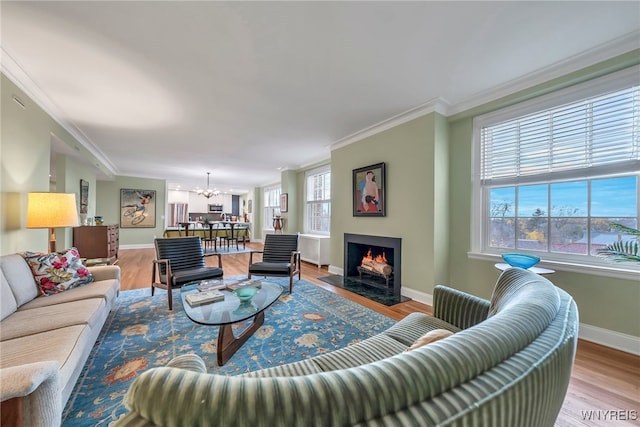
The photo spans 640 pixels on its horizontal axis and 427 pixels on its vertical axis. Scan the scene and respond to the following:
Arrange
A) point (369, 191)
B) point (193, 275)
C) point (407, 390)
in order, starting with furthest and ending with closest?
point (369, 191), point (193, 275), point (407, 390)

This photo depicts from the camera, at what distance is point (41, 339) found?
1.45m

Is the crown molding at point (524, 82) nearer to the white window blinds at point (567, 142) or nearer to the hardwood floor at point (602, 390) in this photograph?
the white window blinds at point (567, 142)

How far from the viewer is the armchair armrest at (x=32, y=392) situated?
3.05 feet

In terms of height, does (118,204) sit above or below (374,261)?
above

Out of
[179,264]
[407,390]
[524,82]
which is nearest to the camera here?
[407,390]

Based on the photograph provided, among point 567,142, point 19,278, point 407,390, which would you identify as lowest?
point 19,278

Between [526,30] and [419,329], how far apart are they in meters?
2.37

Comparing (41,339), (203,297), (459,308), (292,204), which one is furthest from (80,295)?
(292,204)

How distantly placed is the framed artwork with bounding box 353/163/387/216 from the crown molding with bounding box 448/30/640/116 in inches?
55.9

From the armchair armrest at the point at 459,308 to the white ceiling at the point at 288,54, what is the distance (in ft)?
6.47

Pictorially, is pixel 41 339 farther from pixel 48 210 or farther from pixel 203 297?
pixel 48 210

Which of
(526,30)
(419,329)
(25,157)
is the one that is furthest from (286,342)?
(25,157)

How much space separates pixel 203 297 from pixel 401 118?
3.30 m

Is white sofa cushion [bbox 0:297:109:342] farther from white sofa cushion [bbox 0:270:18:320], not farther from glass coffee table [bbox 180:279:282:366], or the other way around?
A: glass coffee table [bbox 180:279:282:366]
